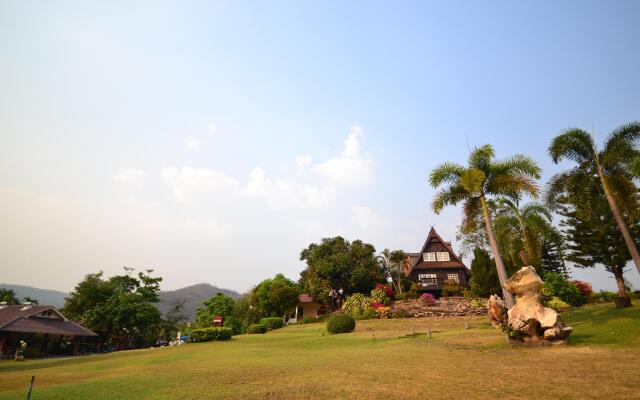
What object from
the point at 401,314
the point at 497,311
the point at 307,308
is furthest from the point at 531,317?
the point at 307,308

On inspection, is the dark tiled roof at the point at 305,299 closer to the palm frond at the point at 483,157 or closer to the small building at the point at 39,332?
the small building at the point at 39,332

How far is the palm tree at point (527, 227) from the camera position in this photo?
23.7 metres

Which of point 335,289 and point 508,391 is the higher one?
point 335,289

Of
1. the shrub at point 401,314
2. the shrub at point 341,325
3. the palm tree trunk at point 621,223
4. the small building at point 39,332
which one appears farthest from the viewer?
the shrub at point 401,314

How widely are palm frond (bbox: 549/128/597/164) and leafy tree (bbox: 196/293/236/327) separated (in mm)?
42992

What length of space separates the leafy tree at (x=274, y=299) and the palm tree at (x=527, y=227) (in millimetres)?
26636

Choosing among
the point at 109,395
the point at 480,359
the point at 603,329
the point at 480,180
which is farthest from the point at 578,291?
the point at 109,395

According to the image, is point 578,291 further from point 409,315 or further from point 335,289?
point 335,289

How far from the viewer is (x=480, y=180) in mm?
17422

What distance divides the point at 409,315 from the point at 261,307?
23.0 metres

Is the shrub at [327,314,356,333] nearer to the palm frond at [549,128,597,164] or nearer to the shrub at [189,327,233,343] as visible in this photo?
the shrub at [189,327,233,343]

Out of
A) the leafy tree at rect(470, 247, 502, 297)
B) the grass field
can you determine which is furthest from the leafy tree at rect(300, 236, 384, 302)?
the grass field

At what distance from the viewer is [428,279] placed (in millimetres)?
43562

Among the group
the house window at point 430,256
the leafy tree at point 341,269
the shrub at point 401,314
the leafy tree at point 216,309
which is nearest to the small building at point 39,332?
the leafy tree at point 216,309
